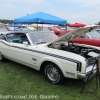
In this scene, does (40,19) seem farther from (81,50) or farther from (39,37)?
(81,50)

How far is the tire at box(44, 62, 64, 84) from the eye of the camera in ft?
10.5

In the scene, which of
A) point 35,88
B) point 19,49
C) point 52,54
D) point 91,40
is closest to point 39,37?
point 19,49

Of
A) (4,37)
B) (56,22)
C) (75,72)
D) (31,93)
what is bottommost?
(31,93)

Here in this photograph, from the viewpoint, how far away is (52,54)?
10.7ft

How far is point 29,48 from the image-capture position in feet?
12.5

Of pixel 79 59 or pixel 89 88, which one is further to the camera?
pixel 89 88

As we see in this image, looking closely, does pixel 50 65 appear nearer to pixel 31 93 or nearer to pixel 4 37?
pixel 31 93

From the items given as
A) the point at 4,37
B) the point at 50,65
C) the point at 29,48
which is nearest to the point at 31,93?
the point at 50,65

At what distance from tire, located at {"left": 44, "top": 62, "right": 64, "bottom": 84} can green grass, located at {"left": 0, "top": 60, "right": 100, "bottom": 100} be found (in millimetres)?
137

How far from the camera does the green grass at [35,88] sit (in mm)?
2945

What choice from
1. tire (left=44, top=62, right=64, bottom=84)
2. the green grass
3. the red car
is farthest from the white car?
the red car

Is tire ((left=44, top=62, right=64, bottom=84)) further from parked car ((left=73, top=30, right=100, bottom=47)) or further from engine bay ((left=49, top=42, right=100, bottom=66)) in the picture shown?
Answer: parked car ((left=73, top=30, right=100, bottom=47))

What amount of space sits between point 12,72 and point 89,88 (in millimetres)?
2539

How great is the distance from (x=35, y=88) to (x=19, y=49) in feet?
4.86
